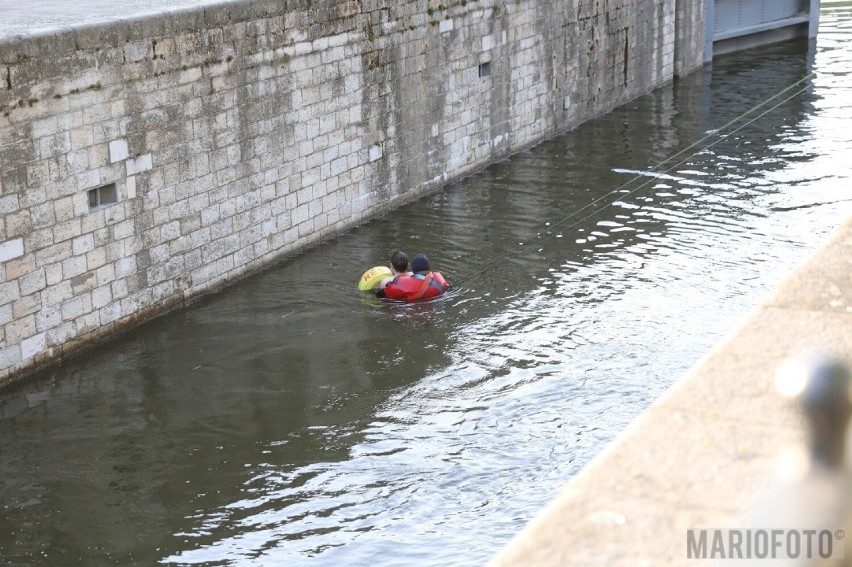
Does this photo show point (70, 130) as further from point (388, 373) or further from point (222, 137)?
point (388, 373)

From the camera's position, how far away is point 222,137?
1143cm

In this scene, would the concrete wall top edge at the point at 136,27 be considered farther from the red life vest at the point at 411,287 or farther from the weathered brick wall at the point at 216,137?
the red life vest at the point at 411,287

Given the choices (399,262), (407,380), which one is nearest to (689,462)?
(407,380)

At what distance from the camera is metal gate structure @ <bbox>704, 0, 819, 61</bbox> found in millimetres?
24891

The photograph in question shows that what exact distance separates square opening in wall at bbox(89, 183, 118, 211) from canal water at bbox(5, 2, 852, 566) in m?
1.24

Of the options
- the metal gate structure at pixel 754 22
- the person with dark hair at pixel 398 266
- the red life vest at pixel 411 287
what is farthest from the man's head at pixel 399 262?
the metal gate structure at pixel 754 22

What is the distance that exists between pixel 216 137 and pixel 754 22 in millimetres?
18157

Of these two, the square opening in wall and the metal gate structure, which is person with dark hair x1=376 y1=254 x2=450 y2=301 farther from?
the metal gate structure

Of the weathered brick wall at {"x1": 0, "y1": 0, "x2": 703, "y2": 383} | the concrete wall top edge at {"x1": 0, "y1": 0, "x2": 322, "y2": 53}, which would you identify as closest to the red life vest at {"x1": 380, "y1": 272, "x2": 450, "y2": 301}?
the weathered brick wall at {"x1": 0, "y1": 0, "x2": 703, "y2": 383}

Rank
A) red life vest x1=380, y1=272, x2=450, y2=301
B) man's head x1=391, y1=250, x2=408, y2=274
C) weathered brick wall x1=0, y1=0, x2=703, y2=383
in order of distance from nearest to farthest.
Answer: weathered brick wall x1=0, y1=0, x2=703, y2=383, red life vest x1=380, y1=272, x2=450, y2=301, man's head x1=391, y1=250, x2=408, y2=274

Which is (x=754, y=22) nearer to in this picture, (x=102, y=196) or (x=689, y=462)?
(x=102, y=196)

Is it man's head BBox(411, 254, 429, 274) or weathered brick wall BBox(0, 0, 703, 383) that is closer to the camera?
weathered brick wall BBox(0, 0, 703, 383)

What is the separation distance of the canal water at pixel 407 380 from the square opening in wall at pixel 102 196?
4.06ft

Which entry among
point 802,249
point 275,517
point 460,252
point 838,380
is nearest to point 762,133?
point 802,249
